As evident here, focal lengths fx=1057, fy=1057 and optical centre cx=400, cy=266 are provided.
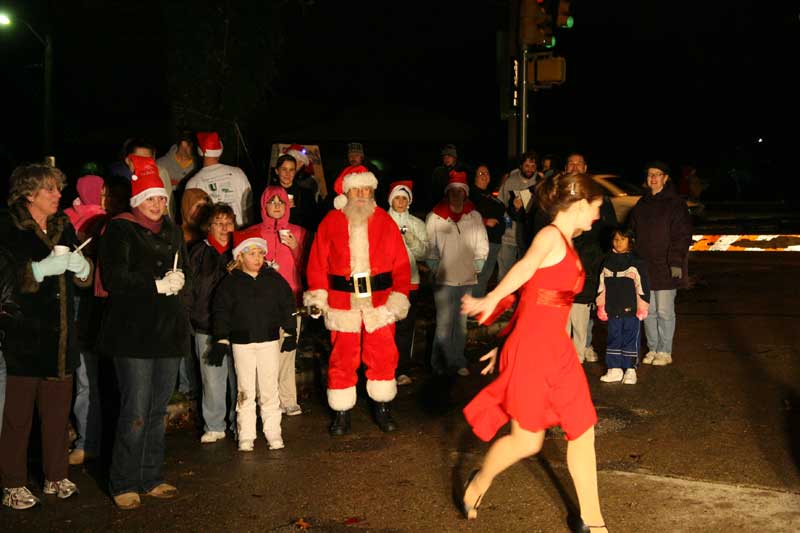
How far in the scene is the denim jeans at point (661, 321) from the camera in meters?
10.4

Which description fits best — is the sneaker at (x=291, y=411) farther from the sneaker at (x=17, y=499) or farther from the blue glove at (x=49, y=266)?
the blue glove at (x=49, y=266)

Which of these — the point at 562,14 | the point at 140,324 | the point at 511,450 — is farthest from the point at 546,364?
the point at 562,14

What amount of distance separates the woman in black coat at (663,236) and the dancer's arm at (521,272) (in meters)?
4.82

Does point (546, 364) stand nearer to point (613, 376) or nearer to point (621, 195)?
point (613, 376)

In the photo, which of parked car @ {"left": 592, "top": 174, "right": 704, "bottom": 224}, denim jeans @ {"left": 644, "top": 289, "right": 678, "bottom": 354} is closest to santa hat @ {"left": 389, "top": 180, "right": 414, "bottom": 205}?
Answer: denim jeans @ {"left": 644, "top": 289, "right": 678, "bottom": 354}

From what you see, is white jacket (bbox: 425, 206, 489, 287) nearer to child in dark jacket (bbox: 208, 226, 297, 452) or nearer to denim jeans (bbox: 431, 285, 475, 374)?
denim jeans (bbox: 431, 285, 475, 374)

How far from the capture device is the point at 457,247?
10.1 metres

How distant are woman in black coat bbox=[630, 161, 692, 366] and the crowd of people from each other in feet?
0.06

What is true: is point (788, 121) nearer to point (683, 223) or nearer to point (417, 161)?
point (417, 161)

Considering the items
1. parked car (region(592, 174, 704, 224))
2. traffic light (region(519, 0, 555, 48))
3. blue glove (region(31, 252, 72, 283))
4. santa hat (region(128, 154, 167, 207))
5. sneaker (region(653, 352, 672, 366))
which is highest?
traffic light (region(519, 0, 555, 48))

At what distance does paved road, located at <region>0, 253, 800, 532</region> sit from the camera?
606cm

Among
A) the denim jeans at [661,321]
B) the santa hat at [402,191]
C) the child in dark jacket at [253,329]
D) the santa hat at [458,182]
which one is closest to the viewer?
the child in dark jacket at [253,329]

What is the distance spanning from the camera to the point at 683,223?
10.3 m

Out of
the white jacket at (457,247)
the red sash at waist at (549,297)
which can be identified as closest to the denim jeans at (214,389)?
the white jacket at (457,247)
